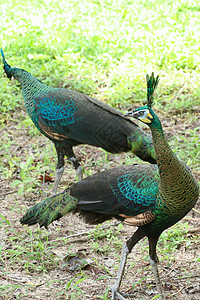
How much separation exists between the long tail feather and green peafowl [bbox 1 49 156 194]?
3.77 ft

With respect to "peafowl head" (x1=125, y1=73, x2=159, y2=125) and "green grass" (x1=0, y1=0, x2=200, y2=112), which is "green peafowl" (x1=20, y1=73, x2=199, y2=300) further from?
"green grass" (x1=0, y1=0, x2=200, y2=112)

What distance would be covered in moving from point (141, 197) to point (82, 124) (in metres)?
1.70

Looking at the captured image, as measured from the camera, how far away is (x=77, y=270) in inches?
177

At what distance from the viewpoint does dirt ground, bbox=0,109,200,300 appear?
13.5ft

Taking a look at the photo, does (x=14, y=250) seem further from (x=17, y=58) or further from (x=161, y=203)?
(x=17, y=58)

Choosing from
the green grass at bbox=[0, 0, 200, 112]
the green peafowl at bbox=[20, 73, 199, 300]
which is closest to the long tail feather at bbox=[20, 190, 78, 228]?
the green peafowl at bbox=[20, 73, 199, 300]

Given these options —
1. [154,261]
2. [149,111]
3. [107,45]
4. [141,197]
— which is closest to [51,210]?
[141,197]

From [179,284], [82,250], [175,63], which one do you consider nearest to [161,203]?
[179,284]

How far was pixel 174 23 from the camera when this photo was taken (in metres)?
9.88

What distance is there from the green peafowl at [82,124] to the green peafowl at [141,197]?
0.99 meters

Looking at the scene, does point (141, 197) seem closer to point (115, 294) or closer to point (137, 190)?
point (137, 190)

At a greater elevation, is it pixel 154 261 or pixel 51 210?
pixel 51 210

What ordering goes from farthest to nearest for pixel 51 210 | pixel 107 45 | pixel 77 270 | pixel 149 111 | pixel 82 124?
pixel 107 45 → pixel 82 124 → pixel 77 270 → pixel 51 210 → pixel 149 111

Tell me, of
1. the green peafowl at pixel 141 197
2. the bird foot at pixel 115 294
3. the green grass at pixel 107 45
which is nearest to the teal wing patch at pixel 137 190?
the green peafowl at pixel 141 197
